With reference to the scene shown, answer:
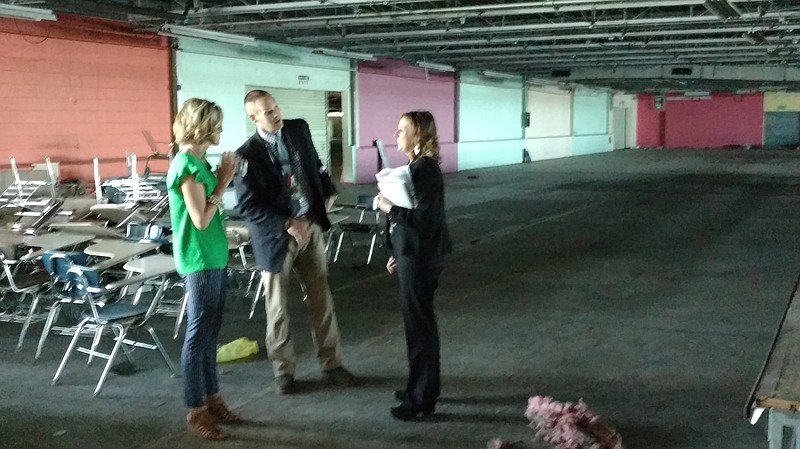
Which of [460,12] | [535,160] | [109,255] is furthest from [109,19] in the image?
[535,160]

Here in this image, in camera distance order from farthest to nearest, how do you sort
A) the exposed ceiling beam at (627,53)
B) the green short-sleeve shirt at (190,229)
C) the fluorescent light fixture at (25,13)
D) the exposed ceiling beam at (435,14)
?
the exposed ceiling beam at (627,53), the exposed ceiling beam at (435,14), the fluorescent light fixture at (25,13), the green short-sleeve shirt at (190,229)

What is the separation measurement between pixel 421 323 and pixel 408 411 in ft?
1.53

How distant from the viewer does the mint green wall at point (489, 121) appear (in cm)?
2233

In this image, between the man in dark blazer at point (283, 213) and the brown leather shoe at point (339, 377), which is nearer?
the man in dark blazer at point (283, 213)

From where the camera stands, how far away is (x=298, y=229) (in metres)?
3.97

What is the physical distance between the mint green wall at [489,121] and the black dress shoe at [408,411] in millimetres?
18433

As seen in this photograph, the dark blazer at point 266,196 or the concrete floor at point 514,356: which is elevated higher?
the dark blazer at point 266,196

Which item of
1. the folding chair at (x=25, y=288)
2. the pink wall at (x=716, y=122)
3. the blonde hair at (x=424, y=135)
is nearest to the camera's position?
the blonde hair at (x=424, y=135)

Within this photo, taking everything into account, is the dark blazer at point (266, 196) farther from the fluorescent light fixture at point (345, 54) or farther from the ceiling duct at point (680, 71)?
the ceiling duct at point (680, 71)

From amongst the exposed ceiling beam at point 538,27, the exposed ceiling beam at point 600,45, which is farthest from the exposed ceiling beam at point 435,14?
the exposed ceiling beam at point 600,45

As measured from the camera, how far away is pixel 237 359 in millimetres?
4859

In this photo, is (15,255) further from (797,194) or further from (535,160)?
(535,160)

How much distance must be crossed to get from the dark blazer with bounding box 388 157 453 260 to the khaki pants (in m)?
0.65

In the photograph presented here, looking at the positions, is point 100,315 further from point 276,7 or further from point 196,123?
point 276,7
